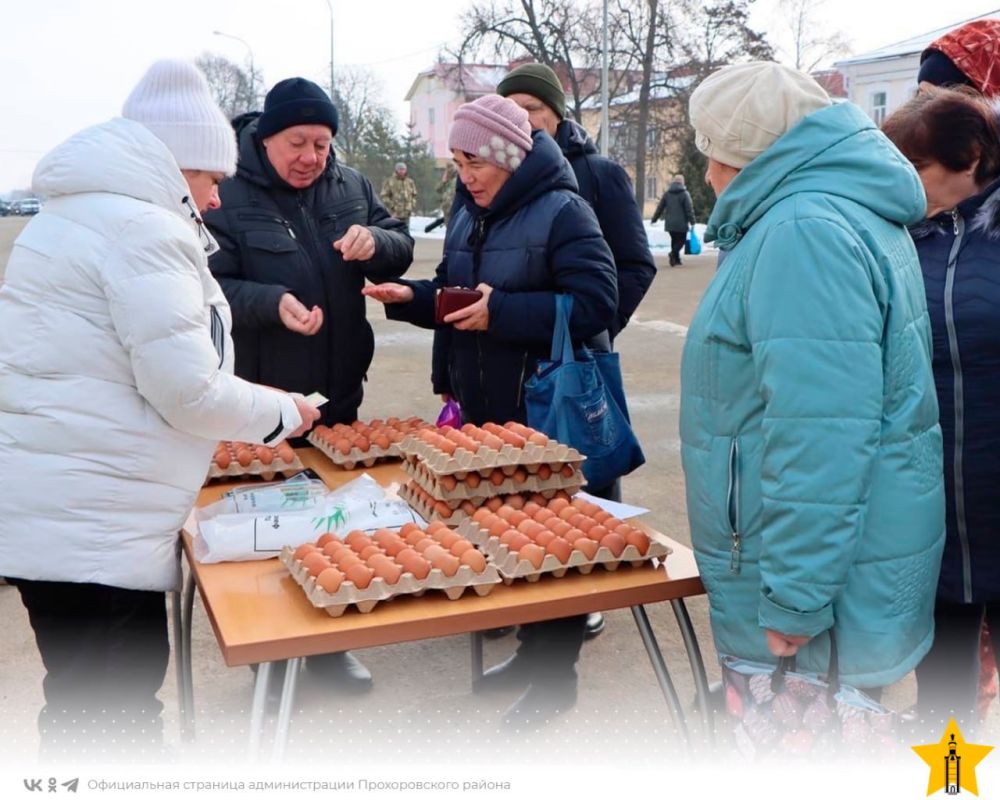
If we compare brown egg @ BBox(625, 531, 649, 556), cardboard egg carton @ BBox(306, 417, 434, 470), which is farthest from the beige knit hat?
cardboard egg carton @ BBox(306, 417, 434, 470)

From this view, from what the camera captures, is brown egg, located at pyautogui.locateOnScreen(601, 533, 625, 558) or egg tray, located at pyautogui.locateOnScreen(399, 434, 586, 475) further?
egg tray, located at pyautogui.locateOnScreen(399, 434, 586, 475)

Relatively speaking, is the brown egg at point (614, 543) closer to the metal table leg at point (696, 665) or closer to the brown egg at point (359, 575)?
the metal table leg at point (696, 665)

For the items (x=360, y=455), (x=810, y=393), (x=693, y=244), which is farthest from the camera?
(x=693, y=244)

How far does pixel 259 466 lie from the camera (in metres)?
2.83

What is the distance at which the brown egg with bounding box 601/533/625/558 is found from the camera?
6.85 ft

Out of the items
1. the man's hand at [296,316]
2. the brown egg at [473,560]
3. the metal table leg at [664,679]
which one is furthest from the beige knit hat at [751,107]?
the man's hand at [296,316]

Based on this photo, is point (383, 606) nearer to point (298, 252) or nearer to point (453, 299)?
point (453, 299)

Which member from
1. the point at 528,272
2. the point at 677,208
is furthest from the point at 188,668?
the point at 677,208

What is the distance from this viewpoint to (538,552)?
2.04 metres

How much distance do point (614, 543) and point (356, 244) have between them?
4.82ft

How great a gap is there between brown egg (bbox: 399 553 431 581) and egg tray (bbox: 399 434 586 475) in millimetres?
411

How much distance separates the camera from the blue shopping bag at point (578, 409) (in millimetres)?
2883

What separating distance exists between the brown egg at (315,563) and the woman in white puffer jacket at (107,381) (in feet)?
1.07

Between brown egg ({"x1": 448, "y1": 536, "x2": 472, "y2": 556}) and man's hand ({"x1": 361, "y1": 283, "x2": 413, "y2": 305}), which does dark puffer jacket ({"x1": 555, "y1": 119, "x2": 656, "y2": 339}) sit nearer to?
man's hand ({"x1": 361, "y1": 283, "x2": 413, "y2": 305})
